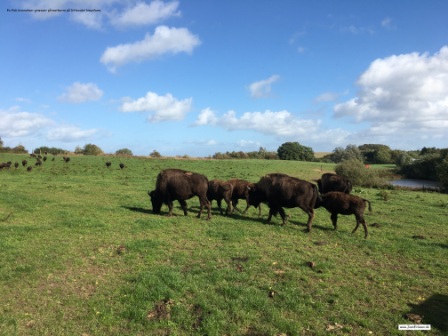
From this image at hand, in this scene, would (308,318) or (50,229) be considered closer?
(308,318)

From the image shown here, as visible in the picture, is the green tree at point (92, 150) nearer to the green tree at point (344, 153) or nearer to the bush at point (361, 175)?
the bush at point (361, 175)

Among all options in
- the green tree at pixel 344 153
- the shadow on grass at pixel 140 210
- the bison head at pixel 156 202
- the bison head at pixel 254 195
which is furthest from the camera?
the green tree at pixel 344 153

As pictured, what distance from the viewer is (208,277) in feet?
23.7

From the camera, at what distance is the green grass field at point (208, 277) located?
18.4 feet

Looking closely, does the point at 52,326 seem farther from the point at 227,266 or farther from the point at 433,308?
the point at 433,308

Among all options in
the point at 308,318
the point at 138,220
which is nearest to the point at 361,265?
the point at 308,318

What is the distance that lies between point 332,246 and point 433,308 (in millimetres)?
3803

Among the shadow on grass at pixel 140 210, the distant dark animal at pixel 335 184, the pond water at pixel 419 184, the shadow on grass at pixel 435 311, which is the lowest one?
the shadow on grass at pixel 435 311

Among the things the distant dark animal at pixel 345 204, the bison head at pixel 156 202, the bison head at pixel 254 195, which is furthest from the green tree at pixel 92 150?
the distant dark animal at pixel 345 204

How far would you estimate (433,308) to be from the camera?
6.39m

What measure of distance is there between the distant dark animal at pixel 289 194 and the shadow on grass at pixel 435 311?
5.16 metres

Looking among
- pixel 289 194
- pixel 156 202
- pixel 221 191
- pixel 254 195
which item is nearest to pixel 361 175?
pixel 254 195

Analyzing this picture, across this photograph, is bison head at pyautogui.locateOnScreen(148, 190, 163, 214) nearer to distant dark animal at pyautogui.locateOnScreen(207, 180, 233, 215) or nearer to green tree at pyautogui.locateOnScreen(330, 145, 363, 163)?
distant dark animal at pyautogui.locateOnScreen(207, 180, 233, 215)

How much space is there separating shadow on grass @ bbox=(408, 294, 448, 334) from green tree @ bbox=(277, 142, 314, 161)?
74.8 meters
